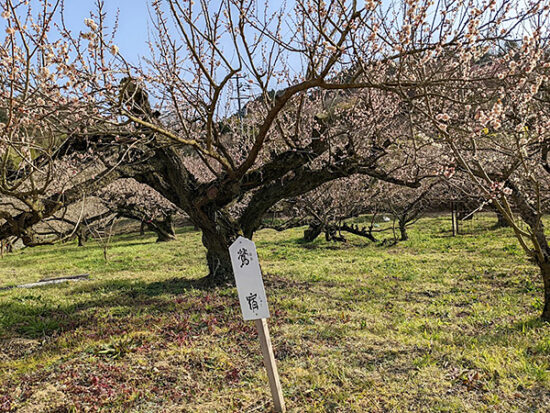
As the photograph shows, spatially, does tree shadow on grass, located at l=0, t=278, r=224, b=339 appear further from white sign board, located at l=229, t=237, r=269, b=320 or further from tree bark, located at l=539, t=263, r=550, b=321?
tree bark, located at l=539, t=263, r=550, b=321

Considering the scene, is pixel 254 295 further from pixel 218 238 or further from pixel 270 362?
pixel 218 238

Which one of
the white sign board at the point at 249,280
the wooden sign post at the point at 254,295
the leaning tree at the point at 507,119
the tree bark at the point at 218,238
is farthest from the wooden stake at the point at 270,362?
the tree bark at the point at 218,238

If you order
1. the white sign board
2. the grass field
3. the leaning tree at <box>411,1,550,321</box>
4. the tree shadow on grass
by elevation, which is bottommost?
the grass field

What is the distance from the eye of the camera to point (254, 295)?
11.2ft

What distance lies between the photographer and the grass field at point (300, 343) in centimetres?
376

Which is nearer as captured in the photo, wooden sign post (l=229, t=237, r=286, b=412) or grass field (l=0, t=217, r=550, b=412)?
wooden sign post (l=229, t=237, r=286, b=412)

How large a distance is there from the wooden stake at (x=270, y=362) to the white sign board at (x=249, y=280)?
0.11 meters

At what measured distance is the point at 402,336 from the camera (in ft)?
16.8

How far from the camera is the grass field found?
12.3ft

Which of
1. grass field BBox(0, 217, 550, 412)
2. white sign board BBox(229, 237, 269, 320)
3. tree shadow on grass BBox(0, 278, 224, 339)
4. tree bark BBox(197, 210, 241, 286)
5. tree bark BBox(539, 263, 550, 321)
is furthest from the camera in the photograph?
tree bark BBox(197, 210, 241, 286)

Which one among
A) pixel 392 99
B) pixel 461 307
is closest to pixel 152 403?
pixel 461 307

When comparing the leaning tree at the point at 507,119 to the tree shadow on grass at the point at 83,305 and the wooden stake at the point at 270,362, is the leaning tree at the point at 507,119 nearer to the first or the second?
the wooden stake at the point at 270,362

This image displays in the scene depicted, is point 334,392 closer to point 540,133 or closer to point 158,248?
point 540,133

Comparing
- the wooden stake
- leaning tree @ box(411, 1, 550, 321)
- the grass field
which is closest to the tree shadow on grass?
the grass field
